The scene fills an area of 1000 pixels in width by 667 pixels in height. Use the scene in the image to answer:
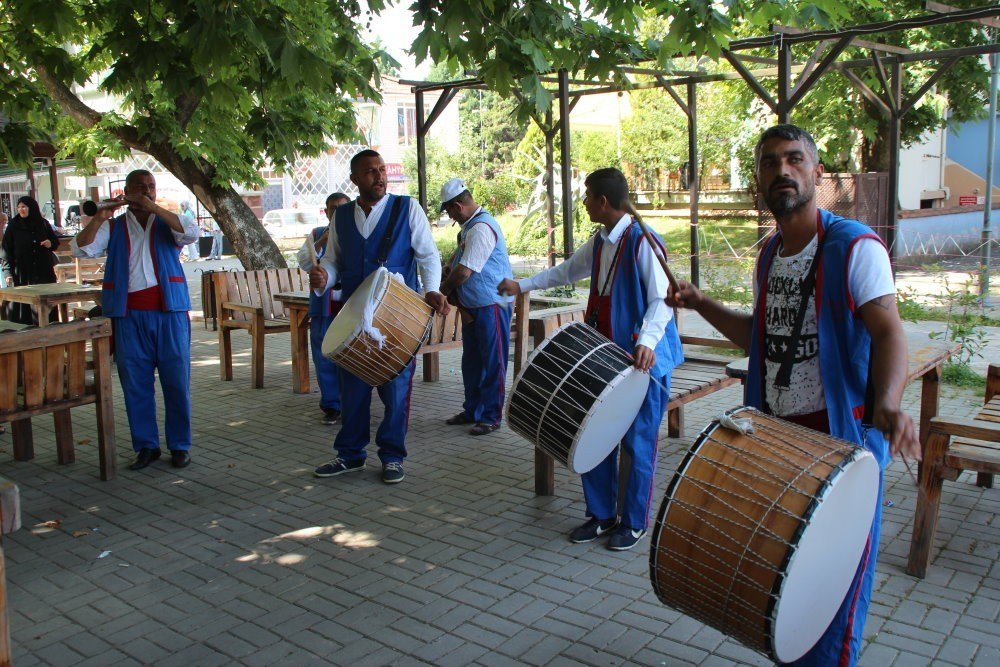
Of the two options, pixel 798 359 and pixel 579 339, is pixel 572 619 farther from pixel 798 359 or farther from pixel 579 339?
pixel 798 359

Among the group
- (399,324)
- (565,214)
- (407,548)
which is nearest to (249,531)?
(407,548)

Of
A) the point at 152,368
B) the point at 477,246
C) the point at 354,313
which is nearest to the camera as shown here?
the point at 354,313

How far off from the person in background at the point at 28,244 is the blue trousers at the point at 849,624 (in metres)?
11.3

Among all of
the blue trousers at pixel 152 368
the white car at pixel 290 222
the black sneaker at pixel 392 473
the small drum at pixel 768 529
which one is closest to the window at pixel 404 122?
the white car at pixel 290 222

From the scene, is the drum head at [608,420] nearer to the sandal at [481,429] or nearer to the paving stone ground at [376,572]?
the paving stone ground at [376,572]

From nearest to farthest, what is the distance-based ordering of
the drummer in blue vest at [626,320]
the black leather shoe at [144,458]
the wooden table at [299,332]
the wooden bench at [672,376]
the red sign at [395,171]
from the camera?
the drummer in blue vest at [626,320]
the wooden bench at [672,376]
the black leather shoe at [144,458]
the wooden table at [299,332]
the red sign at [395,171]

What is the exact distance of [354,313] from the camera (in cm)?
526

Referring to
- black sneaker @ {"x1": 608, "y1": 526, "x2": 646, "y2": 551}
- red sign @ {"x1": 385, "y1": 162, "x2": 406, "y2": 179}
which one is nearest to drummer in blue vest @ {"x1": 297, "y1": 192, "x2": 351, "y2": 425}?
black sneaker @ {"x1": 608, "y1": 526, "x2": 646, "y2": 551}

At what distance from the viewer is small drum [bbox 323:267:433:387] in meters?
5.05

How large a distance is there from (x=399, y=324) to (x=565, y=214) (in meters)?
6.27

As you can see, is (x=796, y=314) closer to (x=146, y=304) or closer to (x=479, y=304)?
(x=479, y=304)

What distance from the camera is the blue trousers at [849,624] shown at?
2.72 meters

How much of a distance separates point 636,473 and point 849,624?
1.83 metres

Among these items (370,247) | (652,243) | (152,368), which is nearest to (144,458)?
(152,368)
